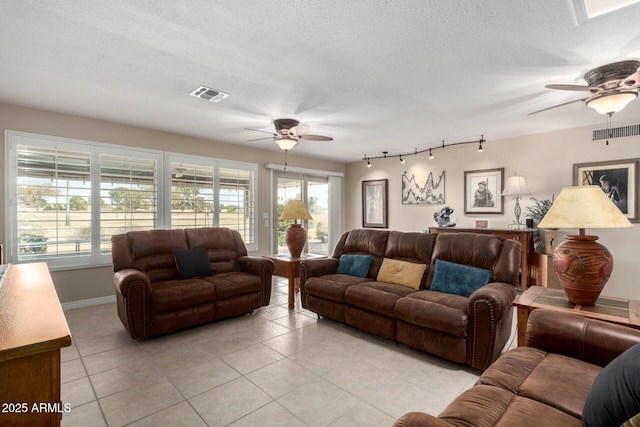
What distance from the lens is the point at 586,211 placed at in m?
2.01

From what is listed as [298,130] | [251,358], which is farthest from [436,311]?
[298,130]

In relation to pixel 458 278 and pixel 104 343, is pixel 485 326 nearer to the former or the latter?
pixel 458 278

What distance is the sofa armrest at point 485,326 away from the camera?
2.34m

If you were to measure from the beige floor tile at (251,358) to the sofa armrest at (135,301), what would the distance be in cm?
91

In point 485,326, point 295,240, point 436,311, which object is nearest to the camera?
point 485,326

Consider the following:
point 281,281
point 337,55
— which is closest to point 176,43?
point 337,55

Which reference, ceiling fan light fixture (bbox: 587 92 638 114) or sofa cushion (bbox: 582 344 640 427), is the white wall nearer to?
ceiling fan light fixture (bbox: 587 92 638 114)

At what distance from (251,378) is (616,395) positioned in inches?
84.3

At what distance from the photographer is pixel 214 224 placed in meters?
5.28

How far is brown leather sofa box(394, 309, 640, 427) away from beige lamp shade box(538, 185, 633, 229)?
0.63 m

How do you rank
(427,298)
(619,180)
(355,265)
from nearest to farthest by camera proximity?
(427,298) < (355,265) < (619,180)

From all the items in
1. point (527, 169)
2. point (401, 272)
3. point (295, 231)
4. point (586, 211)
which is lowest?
point (401, 272)

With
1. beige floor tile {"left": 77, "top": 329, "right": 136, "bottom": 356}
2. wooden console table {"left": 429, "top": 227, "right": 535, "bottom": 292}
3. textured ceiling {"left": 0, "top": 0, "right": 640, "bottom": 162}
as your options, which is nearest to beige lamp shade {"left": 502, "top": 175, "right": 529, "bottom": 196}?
wooden console table {"left": 429, "top": 227, "right": 535, "bottom": 292}

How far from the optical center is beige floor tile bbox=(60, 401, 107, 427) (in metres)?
1.85
